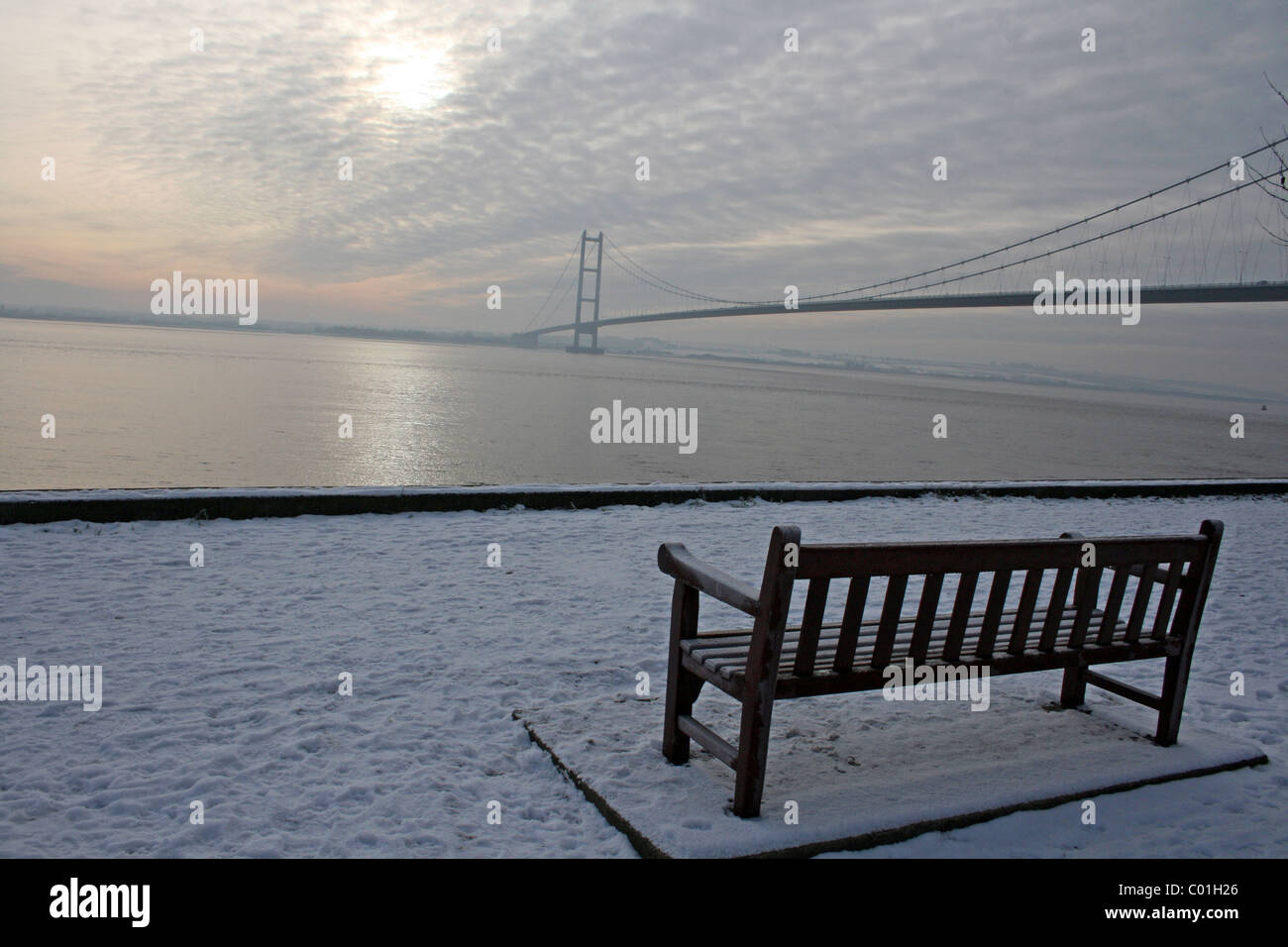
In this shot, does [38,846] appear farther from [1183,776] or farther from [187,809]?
[1183,776]

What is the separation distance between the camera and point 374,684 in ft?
10.9

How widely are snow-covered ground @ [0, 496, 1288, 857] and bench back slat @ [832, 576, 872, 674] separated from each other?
471 millimetres

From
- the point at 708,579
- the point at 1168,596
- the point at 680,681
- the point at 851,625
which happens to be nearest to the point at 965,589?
the point at 851,625

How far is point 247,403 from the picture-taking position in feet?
74.7

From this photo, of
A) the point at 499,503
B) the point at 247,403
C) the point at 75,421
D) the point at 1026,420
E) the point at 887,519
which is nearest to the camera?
the point at 499,503

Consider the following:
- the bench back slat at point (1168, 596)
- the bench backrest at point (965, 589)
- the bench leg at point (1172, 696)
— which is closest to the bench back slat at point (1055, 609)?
the bench backrest at point (965, 589)

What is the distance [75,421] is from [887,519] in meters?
14.7

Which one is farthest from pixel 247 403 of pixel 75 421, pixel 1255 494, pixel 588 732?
pixel 588 732

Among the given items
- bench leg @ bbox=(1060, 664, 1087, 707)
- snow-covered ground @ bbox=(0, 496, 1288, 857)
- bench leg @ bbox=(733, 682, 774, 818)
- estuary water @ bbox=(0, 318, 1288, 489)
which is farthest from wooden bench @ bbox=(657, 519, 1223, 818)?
estuary water @ bbox=(0, 318, 1288, 489)

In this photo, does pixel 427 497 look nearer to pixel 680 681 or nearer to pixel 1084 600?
pixel 680 681

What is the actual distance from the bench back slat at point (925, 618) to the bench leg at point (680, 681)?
60cm

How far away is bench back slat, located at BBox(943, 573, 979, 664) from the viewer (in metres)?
2.44

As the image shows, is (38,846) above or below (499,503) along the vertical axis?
below

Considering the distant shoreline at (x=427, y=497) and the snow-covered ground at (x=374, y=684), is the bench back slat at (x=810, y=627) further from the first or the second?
the distant shoreline at (x=427, y=497)
